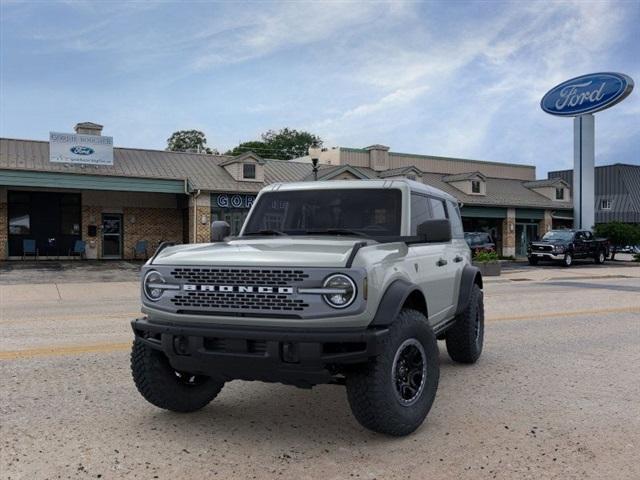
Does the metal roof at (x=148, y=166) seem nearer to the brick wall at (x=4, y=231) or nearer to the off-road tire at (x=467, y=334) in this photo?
the brick wall at (x=4, y=231)

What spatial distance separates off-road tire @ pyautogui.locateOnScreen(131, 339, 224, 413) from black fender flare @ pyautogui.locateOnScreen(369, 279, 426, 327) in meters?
1.68

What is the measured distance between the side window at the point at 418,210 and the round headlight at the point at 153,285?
2.20 metres

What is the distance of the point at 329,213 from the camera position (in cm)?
543

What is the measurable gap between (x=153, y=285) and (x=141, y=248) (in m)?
27.4

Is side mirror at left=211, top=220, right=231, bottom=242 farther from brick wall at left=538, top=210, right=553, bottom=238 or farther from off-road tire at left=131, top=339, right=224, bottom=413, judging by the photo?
brick wall at left=538, top=210, right=553, bottom=238

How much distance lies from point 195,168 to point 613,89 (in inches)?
954

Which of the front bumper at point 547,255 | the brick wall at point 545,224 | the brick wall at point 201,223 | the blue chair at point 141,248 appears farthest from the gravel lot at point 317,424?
the brick wall at point 545,224

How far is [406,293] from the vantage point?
167 inches

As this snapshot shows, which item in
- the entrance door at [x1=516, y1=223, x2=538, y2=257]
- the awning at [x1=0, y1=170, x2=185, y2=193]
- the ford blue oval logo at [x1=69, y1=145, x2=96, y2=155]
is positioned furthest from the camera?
the entrance door at [x1=516, y1=223, x2=538, y2=257]

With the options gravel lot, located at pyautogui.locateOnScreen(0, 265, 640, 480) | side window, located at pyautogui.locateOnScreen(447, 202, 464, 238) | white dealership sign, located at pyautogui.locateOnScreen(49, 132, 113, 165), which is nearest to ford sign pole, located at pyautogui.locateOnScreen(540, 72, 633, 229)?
white dealership sign, located at pyautogui.locateOnScreen(49, 132, 113, 165)

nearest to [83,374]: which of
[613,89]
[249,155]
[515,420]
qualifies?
[515,420]

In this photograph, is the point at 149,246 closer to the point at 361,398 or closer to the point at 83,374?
the point at 83,374

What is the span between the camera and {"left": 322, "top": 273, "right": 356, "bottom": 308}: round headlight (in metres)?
3.83

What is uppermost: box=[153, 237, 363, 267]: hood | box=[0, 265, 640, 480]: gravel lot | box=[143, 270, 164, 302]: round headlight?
box=[153, 237, 363, 267]: hood
